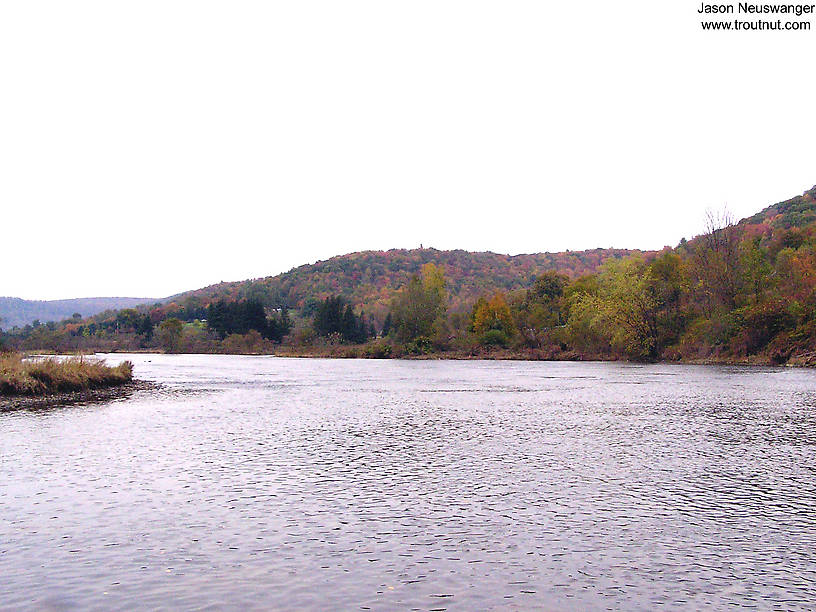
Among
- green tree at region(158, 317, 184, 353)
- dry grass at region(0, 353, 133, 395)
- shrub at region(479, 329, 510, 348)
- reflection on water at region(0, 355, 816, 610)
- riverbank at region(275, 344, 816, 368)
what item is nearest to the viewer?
reflection on water at region(0, 355, 816, 610)

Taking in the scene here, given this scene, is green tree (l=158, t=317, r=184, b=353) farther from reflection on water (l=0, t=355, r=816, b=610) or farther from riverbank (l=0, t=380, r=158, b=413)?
reflection on water (l=0, t=355, r=816, b=610)

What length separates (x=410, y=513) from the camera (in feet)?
48.3

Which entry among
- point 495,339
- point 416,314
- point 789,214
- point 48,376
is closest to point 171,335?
point 416,314

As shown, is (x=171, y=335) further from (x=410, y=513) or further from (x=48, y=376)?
(x=410, y=513)

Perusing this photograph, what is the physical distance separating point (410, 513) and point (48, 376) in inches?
1366

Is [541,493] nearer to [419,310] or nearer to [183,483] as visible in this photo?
[183,483]

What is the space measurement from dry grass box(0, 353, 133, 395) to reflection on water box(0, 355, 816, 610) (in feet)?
31.3

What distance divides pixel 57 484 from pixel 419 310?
379 feet

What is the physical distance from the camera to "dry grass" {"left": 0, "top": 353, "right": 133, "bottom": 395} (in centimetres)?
3950

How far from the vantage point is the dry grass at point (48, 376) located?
130 feet

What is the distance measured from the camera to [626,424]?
95.3 feet

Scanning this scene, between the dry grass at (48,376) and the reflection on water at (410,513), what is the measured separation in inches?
375

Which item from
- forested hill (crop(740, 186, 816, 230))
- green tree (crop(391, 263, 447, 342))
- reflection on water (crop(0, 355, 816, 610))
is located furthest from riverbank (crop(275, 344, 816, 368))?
reflection on water (crop(0, 355, 816, 610))

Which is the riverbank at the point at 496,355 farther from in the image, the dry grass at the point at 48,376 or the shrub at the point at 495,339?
the dry grass at the point at 48,376
